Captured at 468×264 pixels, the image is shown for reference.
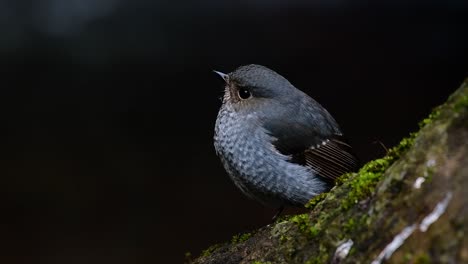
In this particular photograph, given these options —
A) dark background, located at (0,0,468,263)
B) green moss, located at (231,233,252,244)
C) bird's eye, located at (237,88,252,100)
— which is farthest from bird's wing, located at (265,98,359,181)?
dark background, located at (0,0,468,263)

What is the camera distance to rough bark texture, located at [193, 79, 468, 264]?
2303 mm

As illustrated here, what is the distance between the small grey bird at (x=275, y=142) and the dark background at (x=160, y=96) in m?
3.37

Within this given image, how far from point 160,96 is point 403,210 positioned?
28.9 feet

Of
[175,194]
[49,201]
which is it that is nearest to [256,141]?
[175,194]

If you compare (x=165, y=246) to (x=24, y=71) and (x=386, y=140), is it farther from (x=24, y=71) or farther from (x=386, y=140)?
(x=24, y=71)

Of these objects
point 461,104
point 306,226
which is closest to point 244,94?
point 306,226

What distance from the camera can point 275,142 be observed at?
15.2 ft

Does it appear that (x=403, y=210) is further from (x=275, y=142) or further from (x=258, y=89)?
(x=258, y=89)

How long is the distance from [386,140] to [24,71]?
5411 mm

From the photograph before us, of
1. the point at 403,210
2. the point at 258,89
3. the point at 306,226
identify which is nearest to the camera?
the point at 403,210

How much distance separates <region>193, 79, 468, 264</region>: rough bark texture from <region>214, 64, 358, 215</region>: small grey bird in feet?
4.34

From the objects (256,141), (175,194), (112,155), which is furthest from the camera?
(112,155)

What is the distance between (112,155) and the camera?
9898 mm

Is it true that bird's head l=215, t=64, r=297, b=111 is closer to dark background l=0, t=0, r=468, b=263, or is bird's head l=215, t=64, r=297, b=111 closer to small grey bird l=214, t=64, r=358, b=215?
small grey bird l=214, t=64, r=358, b=215
